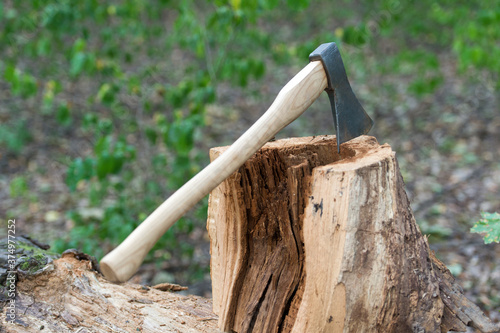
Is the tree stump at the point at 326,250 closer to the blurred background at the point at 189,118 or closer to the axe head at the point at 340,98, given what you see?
the axe head at the point at 340,98

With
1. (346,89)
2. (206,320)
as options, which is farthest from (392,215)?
(206,320)

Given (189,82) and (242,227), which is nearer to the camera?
(242,227)

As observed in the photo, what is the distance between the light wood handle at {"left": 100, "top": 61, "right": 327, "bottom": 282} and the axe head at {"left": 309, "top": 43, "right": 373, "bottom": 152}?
0.13 ft

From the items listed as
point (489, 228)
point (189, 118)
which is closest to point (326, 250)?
point (489, 228)

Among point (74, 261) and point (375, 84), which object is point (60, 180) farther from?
point (375, 84)

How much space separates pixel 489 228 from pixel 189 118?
2.16 meters

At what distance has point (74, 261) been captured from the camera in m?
2.22

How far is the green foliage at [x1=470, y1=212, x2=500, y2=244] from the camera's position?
2.02 m

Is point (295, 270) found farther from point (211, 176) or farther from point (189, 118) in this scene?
point (189, 118)

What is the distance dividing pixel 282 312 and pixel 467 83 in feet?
23.6

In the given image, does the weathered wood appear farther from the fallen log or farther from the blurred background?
the blurred background

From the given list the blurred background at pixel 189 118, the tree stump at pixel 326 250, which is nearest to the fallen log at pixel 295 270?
the tree stump at pixel 326 250

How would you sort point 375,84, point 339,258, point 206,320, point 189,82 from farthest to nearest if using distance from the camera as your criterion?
point 375,84, point 189,82, point 206,320, point 339,258

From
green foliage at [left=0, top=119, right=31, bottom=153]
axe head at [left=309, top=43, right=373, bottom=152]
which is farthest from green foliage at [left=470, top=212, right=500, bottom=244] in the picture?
green foliage at [left=0, top=119, right=31, bottom=153]
